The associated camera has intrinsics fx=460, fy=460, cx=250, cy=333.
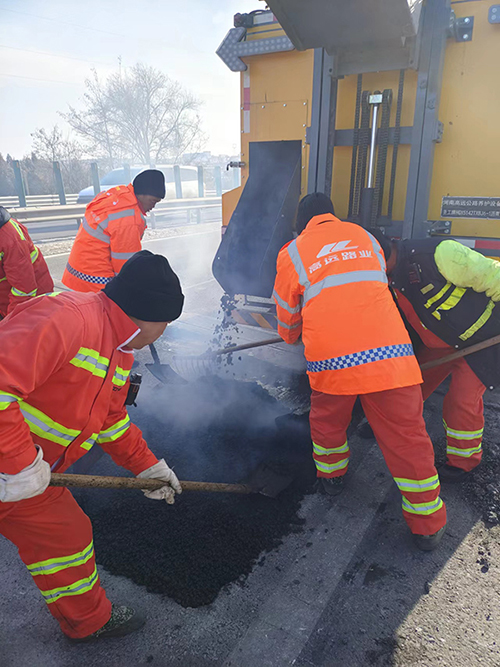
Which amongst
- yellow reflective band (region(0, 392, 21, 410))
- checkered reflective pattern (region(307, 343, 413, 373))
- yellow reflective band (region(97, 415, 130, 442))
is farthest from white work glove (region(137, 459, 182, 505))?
checkered reflective pattern (region(307, 343, 413, 373))

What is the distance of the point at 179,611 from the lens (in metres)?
2.00

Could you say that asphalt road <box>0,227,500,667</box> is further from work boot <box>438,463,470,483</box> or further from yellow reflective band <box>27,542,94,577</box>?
yellow reflective band <box>27,542,94,577</box>

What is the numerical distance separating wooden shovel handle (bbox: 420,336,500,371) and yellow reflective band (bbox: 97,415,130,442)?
195 centimetres

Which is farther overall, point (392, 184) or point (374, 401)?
point (392, 184)

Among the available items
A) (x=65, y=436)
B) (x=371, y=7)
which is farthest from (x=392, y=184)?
(x=65, y=436)

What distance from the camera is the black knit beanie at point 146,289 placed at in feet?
5.40

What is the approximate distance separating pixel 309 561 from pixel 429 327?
1562mm

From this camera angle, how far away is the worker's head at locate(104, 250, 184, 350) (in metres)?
1.64

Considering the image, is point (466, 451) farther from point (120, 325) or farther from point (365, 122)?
point (365, 122)

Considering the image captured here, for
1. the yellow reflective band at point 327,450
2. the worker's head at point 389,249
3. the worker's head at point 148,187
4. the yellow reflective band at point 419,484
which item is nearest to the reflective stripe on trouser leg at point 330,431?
the yellow reflective band at point 327,450

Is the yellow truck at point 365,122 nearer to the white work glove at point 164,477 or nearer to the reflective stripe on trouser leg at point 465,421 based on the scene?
the reflective stripe on trouser leg at point 465,421

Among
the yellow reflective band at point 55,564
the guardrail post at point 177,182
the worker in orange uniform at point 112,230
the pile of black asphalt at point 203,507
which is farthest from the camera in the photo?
the guardrail post at point 177,182

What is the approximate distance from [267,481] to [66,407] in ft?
4.81

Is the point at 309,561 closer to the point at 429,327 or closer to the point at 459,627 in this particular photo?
the point at 459,627
